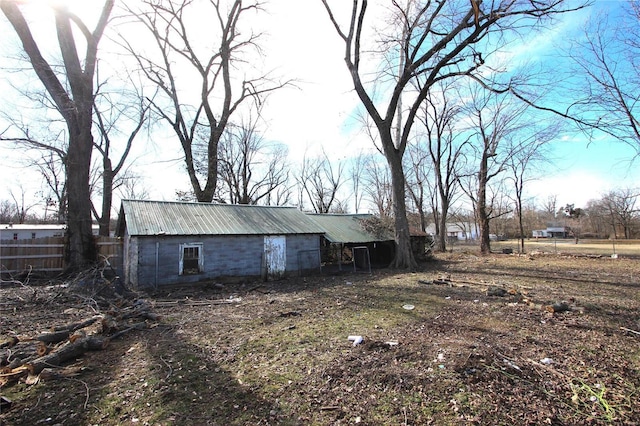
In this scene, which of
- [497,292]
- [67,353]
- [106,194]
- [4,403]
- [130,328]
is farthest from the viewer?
[106,194]

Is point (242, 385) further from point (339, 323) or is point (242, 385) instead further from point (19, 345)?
point (19, 345)

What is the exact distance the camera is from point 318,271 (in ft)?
50.2

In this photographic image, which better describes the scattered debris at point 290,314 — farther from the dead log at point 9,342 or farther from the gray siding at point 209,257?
the gray siding at point 209,257

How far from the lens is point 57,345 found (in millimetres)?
5266

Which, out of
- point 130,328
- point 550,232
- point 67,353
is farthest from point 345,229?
point 550,232

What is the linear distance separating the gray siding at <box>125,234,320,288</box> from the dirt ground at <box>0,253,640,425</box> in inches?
109

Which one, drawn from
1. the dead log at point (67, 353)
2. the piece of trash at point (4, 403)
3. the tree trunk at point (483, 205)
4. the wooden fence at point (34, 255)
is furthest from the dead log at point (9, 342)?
the tree trunk at point (483, 205)

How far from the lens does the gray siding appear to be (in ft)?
36.4

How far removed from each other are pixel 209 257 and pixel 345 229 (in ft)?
26.9

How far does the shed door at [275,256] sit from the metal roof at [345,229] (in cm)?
261

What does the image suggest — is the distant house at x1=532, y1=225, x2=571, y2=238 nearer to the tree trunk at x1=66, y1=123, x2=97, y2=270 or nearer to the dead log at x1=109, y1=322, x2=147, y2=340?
the tree trunk at x1=66, y1=123, x2=97, y2=270

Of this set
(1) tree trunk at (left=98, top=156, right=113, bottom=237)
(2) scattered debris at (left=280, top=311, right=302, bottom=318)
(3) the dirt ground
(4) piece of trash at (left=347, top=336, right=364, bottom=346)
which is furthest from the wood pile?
(1) tree trunk at (left=98, top=156, right=113, bottom=237)

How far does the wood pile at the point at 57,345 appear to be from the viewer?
4.16 m

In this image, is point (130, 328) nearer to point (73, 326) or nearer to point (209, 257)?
point (73, 326)
